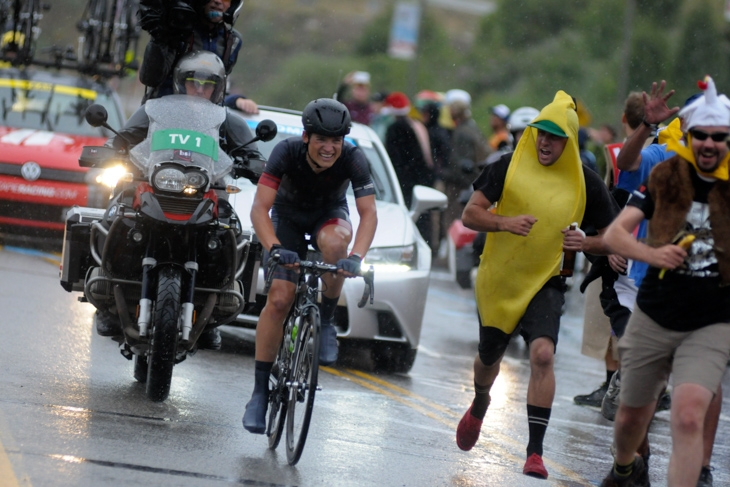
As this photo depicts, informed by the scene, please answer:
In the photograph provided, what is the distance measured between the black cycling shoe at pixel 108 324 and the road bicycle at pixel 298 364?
1159 millimetres

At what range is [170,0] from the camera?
7.72 m

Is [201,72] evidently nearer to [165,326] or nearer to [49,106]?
[165,326]

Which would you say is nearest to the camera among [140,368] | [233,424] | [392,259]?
[233,424]

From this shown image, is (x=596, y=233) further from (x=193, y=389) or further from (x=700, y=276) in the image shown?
(x=193, y=389)

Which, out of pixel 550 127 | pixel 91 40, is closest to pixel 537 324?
pixel 550 127

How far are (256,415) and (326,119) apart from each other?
5.37 ft

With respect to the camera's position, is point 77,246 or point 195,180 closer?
point 195,180

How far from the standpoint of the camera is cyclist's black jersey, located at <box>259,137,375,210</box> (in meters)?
6.74

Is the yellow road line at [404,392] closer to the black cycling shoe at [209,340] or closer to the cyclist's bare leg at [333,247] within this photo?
the black cycling shoe at [209,340]

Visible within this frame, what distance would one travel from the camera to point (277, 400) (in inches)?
260

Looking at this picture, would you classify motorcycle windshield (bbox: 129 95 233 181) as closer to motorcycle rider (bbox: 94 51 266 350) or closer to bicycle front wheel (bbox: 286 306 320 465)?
motorcycle rider (bbox: 94 51 266 350)

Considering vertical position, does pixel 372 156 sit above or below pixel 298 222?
above

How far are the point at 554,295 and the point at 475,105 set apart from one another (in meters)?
67.0


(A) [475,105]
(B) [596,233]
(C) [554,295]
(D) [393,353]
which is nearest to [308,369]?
(C) [554,295]
